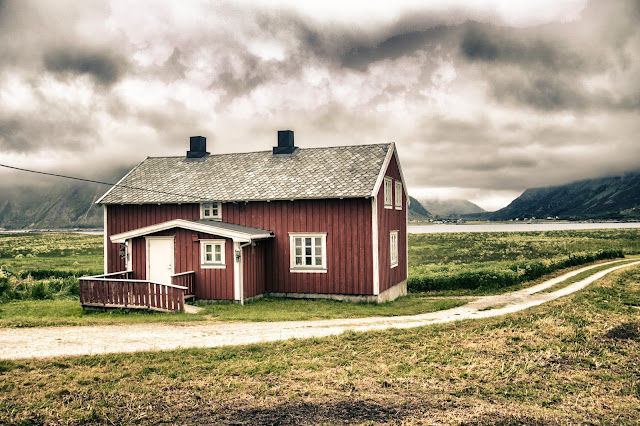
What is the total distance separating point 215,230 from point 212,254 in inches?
49.6

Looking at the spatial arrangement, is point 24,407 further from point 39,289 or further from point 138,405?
point 39,289

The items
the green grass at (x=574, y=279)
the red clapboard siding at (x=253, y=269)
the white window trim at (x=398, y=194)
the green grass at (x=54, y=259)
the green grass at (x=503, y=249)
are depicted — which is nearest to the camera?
the red clapboard siding at (x=253, y=269)

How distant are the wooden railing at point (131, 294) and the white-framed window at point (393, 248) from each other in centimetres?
1064

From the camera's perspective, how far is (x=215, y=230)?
2108 cm

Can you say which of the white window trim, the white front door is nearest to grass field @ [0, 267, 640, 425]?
the white front door

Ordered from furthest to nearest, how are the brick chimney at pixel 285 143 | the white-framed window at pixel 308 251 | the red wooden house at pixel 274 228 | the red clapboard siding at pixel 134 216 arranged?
the brick chimney at pixel 285 143 < the red clapboard siding at pixel 134 216 < the white-framed window at pixel 308 251 < the red wooden house at pixel 274 228

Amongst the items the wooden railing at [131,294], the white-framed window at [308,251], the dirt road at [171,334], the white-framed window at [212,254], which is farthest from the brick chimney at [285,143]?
the dirt road at [171,334]

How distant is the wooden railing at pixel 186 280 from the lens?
20734mm

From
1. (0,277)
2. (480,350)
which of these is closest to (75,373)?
(480,350)

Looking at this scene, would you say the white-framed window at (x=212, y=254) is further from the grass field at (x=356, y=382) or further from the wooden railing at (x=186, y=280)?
the grass field at (x=356, y=382)

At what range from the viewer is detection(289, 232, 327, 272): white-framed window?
2259cm

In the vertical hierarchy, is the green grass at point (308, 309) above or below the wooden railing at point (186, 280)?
below

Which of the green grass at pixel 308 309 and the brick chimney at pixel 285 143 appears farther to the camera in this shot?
the brick chimney at pixel 285 143

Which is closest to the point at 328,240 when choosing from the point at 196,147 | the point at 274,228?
the point at 274,228
